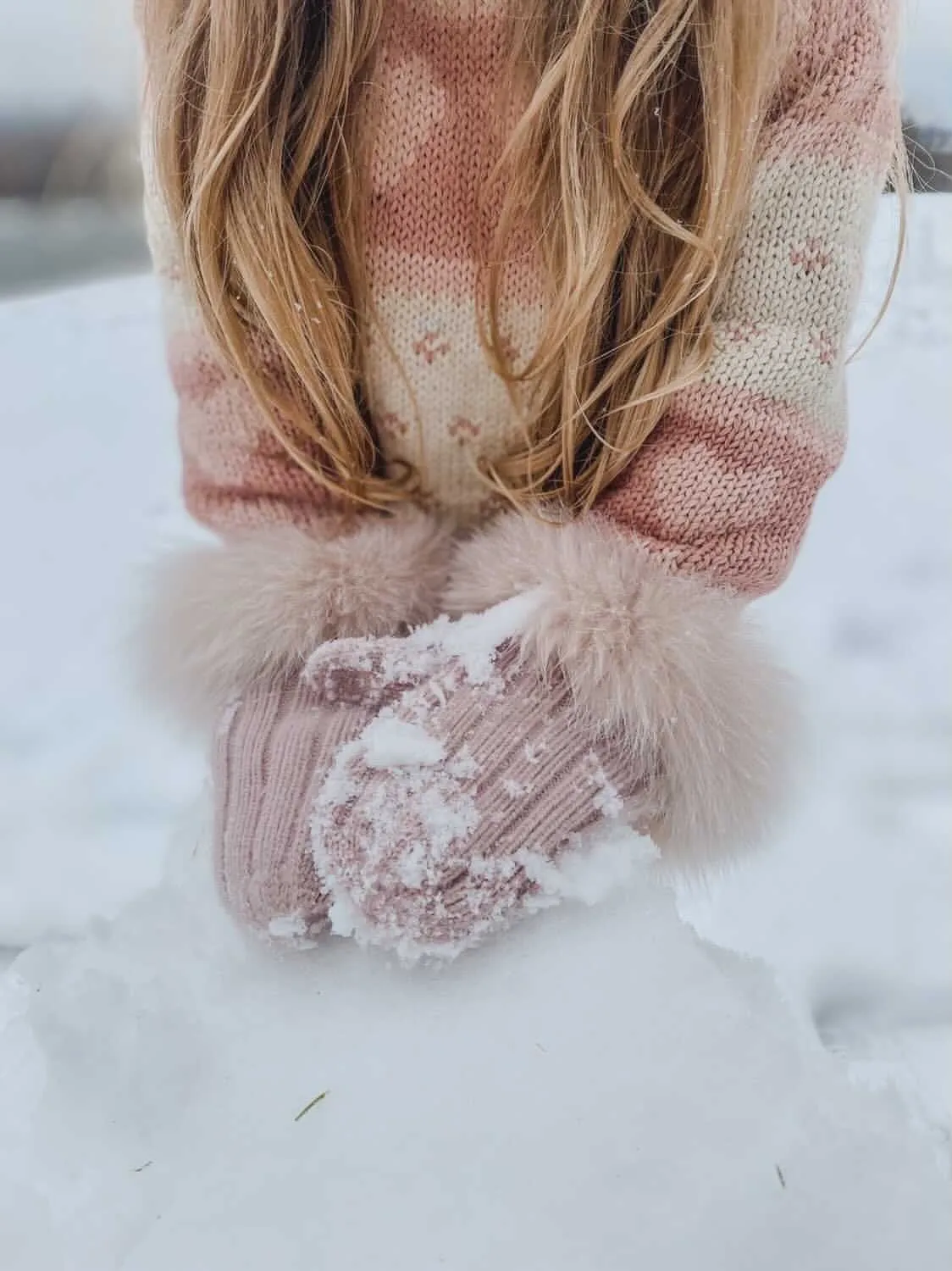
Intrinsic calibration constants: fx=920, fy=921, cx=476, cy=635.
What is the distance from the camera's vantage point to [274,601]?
642 mm

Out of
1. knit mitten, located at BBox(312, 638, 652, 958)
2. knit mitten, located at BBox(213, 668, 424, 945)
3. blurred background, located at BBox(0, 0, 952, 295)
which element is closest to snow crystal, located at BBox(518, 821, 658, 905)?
knit mitten, located at BBox(312, 638, 652, 958)

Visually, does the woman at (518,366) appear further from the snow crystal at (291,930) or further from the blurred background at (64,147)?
the blurred background at (64,147)

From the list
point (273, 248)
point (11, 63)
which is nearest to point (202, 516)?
point (273, 248)

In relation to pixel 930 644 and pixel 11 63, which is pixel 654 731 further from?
pixel 11 63

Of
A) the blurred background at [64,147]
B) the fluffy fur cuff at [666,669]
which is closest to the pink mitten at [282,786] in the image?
the fluffy fur cuff at [666,669]

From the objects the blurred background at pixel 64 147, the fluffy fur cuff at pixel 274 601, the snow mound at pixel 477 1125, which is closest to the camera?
the snow mound at pixel 477 1125

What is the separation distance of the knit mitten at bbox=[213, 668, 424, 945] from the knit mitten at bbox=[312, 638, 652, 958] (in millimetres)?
18

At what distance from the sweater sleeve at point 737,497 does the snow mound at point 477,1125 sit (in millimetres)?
103

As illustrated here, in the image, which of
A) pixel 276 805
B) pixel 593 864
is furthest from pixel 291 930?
pixel 593 864

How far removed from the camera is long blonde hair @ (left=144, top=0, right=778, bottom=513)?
1.77 feet

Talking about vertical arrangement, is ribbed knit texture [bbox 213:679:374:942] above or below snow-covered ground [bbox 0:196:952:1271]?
above

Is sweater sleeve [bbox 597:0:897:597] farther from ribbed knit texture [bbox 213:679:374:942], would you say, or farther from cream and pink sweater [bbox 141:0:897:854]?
ribbed knit texture [bbox 213:679:374:942]

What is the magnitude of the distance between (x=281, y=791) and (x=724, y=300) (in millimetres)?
422

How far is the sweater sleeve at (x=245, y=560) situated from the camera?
0.65m
